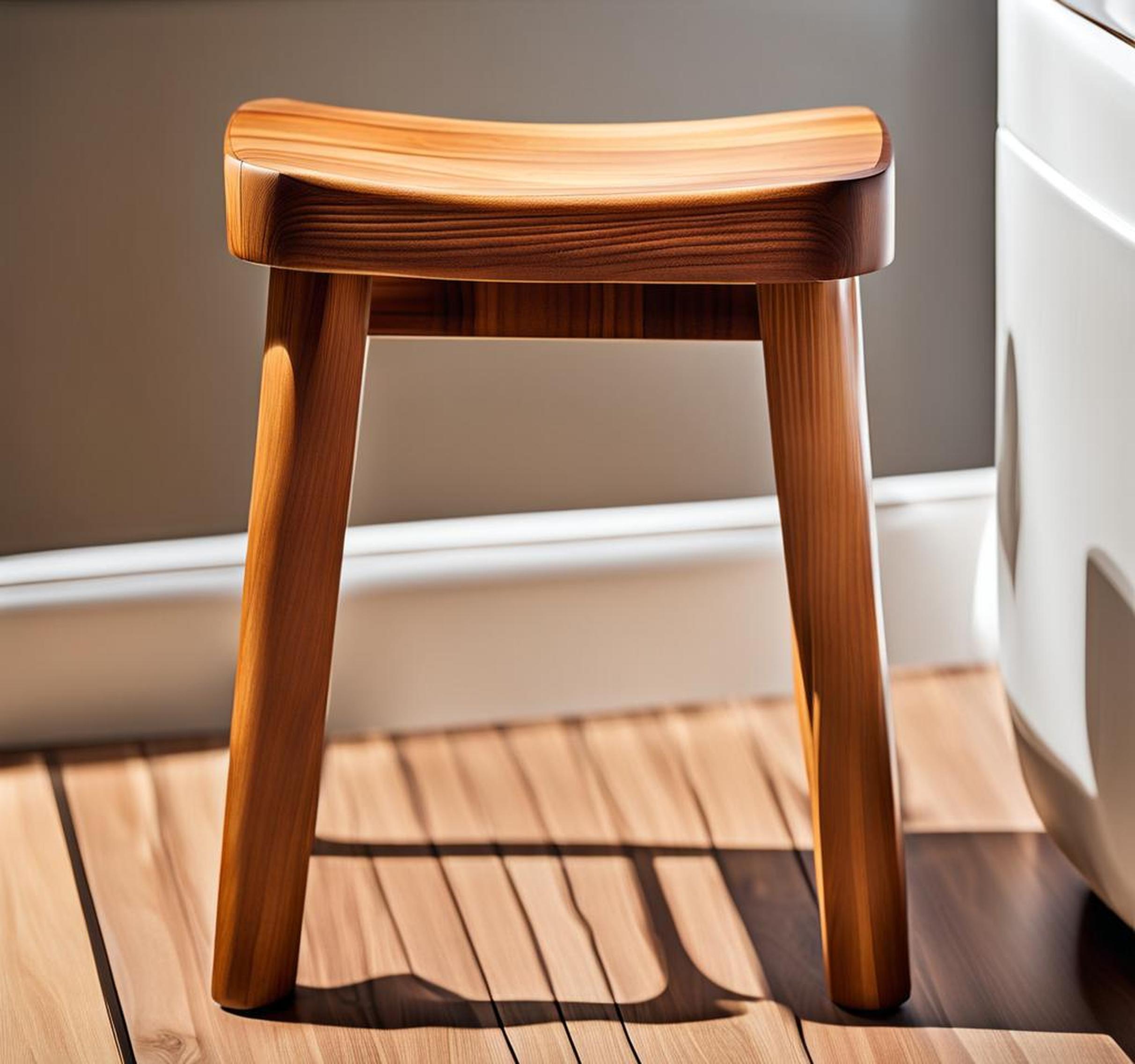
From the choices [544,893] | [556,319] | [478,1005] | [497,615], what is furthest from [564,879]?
[556,319]

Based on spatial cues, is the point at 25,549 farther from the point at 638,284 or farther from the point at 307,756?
the point at 638,284

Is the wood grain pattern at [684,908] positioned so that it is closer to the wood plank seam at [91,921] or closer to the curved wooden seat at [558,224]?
the wood plank seam at [91,921]

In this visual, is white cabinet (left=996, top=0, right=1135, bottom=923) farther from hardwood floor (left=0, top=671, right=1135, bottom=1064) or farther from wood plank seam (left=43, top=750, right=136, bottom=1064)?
wood plank seam (left=43, top=750, right=136, bottom=1064)

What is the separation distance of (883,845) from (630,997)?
156mm

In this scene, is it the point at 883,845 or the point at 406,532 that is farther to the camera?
the point at 406,532

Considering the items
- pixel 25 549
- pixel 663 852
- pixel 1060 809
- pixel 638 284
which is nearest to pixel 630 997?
pixel 663 852

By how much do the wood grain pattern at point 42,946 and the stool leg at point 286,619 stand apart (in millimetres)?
71

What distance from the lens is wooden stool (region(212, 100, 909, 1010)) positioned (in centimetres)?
61

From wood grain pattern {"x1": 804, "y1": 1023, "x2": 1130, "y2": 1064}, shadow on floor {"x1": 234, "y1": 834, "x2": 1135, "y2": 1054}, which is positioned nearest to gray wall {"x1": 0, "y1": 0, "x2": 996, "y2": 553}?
shadow on floor {"x1": 234, "y1": 834, "x2": 1135, "y2": 1054}

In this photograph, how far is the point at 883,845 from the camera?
721 mm

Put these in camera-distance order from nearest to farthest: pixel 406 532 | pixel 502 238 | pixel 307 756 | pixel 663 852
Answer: pixel 502 238 → pixel 307 756 → pixel 663 852 → pixel 406 532

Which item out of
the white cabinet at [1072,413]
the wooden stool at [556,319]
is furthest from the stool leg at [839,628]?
the white cabinet at [1072,413]

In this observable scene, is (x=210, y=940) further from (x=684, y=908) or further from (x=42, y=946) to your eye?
(x=684, y=908)

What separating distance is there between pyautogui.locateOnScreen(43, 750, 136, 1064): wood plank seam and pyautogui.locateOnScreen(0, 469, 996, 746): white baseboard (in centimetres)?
4
